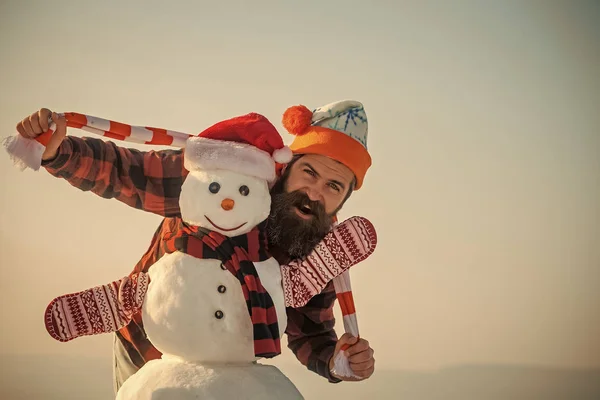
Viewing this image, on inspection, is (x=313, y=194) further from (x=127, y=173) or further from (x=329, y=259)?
(x=127, y=173)

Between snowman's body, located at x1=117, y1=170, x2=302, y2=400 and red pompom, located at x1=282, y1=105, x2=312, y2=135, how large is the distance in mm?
258

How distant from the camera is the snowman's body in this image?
0.85m

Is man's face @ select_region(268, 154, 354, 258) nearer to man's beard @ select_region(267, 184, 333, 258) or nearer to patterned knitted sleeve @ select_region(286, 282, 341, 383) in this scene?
man's beard @ select_region(267, 184, 333, 258)

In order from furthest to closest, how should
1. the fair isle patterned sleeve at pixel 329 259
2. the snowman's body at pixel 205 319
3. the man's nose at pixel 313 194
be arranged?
the man's nose at pixel 313 194 → the fair isle patterned sleeve at pixel 329 259 → the snowman's body at pixel 205 319

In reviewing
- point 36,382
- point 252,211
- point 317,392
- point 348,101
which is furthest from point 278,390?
point 36,382

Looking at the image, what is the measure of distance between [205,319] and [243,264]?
0.30 feet

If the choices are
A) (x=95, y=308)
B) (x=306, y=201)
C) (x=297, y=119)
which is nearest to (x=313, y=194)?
(x=306, y=201)

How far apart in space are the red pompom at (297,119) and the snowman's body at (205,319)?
26 cm

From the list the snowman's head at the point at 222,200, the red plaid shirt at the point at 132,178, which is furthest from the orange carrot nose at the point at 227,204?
the red plaid shirt at the point at 132,178

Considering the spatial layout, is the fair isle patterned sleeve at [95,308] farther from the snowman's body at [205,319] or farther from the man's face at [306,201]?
the man's face at [306,201]

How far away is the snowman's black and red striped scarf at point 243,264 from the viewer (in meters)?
0.87

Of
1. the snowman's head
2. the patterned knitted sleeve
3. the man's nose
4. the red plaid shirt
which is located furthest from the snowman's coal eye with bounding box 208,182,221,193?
the patterned knitted sleeve

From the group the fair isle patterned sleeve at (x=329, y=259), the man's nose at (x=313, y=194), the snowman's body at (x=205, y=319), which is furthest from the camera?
the man's nose at (x=313, y=194)

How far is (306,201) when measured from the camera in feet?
3.51
